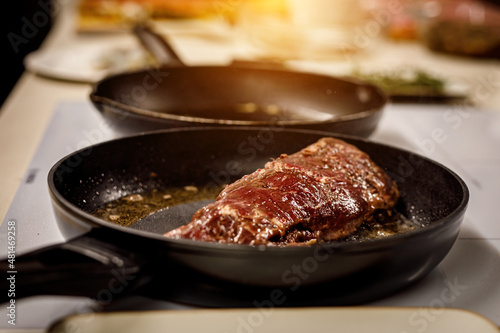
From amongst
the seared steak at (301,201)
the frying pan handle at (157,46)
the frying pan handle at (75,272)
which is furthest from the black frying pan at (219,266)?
the frying pan handle at (157,46)

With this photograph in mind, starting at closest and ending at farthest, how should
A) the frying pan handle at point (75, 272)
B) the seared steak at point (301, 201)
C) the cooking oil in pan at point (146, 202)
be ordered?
the frying pan handle at point (75, 272) → the seared steak at point (301, 201) → the cooking oil in pan at point (146, 202)

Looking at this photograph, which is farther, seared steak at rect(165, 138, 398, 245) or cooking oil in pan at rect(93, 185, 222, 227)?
cooking oil in pan at rect(93, 185, 222, 227)

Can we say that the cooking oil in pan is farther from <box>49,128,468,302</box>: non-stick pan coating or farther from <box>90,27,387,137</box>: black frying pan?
<box>90,27,387,137</box>: black frying pan

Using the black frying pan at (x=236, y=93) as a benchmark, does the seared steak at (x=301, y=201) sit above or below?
above

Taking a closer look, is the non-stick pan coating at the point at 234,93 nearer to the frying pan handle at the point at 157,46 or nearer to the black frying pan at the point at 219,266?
the frying pan handle at the point at 157,46

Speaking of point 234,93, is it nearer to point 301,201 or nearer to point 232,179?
point 232,179

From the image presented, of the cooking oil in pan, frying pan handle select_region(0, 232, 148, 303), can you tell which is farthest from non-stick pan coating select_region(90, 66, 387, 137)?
frying pan handle select_region(0, 232, 148, 303)

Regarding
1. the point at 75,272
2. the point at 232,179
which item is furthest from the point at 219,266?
the point at 232,179

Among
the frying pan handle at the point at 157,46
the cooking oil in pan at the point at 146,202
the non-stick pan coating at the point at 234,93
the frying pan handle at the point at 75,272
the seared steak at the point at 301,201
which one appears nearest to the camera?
the frying pan handle at the point at 75,272
